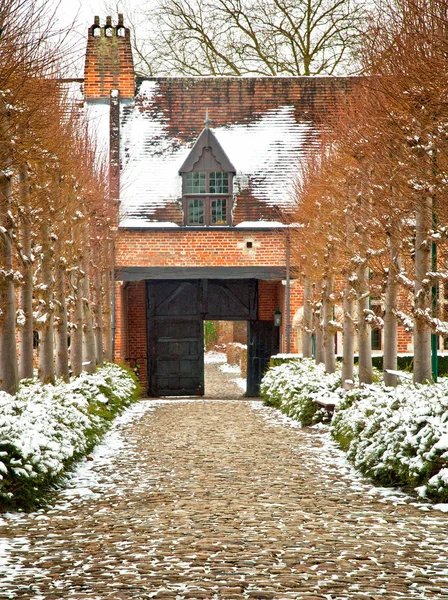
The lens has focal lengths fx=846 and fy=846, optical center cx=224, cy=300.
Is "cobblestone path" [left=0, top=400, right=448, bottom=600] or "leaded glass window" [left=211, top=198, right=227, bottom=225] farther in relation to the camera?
"leaded glass window" [left=211, top=198, right=227, bottom=225]

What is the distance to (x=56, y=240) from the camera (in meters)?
13.3

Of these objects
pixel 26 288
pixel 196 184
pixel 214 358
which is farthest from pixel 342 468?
pixel 214 358

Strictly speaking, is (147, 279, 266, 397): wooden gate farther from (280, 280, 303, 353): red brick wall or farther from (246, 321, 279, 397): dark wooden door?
(280, 280, 303, 353): red brick wall

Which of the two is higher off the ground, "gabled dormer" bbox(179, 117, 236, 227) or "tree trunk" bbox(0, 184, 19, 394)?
"gabled dormer" bbox(179, 117, 236, 227)

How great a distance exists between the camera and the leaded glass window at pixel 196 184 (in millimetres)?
23938

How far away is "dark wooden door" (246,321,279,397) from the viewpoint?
2594 centimetres

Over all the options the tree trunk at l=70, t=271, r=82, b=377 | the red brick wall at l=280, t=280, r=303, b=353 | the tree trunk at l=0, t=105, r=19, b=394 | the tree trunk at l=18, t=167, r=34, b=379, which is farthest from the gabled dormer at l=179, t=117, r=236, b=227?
the tree trunk at l=0, t=105, r=19, b=394

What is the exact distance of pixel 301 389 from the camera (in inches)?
622

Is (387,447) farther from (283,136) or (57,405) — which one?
(283,136)

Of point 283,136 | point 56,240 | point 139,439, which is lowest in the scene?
point 139,439

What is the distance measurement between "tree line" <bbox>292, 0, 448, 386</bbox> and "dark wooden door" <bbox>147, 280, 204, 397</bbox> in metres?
9.60

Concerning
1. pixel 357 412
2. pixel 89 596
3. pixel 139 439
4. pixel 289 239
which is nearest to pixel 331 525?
pixel 89 596

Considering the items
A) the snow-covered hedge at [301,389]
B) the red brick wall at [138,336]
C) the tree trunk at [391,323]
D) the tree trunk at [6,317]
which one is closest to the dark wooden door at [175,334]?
the red brick wall at [138,336]

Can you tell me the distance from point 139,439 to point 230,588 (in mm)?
7493
